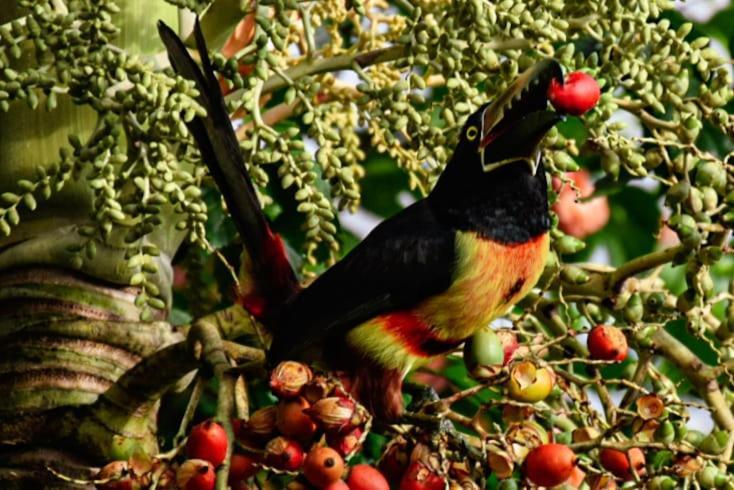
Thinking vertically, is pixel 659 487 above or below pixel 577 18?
below

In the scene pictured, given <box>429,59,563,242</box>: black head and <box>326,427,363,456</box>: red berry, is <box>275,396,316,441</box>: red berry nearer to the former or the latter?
<box>326,427,363,456</box>: red berry

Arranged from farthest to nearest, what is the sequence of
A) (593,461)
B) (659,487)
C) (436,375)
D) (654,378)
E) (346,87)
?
(436,375), (346,87), (654,378), (593,461), (659,487)

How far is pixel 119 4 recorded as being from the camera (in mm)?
1995

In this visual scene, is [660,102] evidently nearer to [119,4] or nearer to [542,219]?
[542,219]

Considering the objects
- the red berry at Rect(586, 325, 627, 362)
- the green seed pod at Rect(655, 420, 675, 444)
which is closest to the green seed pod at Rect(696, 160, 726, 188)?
the red berry at Rect(586, 325, 627, 362)

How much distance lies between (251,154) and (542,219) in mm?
384

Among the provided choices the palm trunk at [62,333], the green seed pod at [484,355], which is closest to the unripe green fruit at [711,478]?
the green seed pod at [484,355]

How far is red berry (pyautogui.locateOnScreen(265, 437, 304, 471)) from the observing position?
1.53 m

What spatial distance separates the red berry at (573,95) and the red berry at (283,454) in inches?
19.8

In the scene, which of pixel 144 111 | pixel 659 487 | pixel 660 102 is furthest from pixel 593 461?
Answer: pixel 144 111

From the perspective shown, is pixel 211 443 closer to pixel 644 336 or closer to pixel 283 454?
pixel 283 454

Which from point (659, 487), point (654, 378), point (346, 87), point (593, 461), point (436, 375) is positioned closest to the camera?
point (659, 487)

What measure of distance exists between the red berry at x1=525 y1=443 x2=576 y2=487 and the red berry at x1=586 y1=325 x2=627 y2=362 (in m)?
0.20

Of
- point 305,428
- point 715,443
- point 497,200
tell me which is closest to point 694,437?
point 715,443
